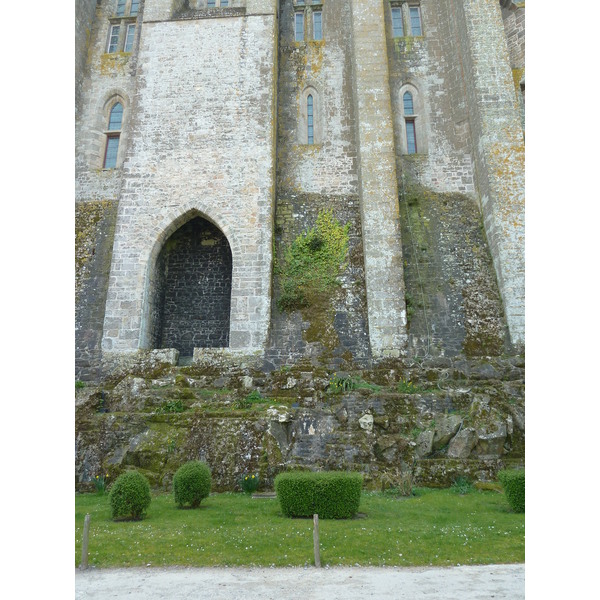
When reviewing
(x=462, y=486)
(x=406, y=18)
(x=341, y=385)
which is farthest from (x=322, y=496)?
(x=406, y=18)

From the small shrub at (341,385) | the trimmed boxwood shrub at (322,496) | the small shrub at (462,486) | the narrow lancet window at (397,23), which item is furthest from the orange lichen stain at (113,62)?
the small shrub at (462,486)

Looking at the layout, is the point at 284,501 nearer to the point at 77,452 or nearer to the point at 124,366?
the point at 77,452

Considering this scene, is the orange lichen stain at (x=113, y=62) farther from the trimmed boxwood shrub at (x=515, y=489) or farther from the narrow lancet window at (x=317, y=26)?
the trimmed boxwood shrub at (x=515, y=489)

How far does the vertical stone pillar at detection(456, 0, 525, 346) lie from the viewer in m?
14.4

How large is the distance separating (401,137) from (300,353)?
8773mm

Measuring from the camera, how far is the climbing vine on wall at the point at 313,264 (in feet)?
48.6

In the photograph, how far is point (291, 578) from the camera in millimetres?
5633

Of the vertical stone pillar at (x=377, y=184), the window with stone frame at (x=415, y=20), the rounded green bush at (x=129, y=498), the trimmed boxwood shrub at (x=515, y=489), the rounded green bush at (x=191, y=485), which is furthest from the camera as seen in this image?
the window with stone frame at (x=415, y=20)

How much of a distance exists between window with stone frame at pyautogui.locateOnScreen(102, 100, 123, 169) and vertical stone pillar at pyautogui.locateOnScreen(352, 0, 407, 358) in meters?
8.50

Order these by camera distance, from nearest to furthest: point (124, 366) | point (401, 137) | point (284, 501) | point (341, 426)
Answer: point (284, 501), point (341, 426), point (124, 366), point (401, 137)

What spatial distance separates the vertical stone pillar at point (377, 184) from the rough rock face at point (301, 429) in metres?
2.10

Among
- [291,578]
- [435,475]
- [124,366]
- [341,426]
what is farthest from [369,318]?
[291,578]

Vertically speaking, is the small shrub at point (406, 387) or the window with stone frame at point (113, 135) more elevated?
the window with stone frame at point (113, 135)

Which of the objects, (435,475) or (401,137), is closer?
(435,475)
